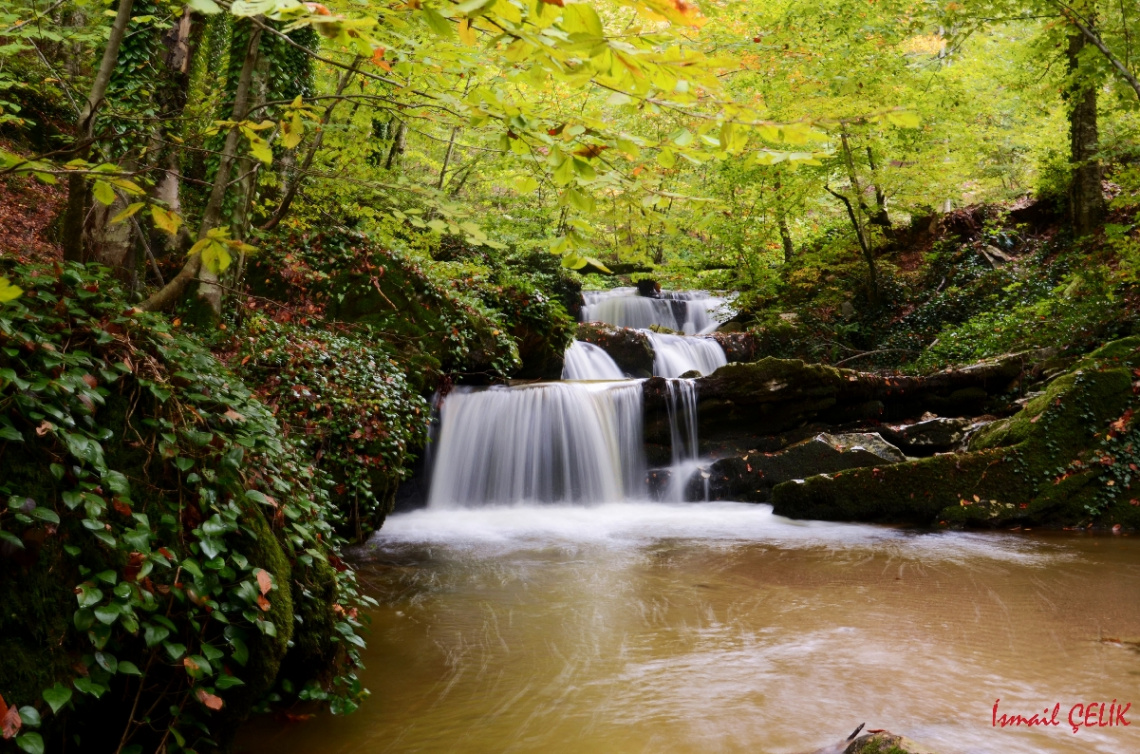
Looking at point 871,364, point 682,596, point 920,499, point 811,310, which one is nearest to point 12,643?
point 682,596

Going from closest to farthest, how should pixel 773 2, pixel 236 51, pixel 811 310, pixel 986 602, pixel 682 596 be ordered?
1. pixel 986 602
2. pixel 682 596
3. pixel 236 51
4. pixel 773 2
5. pixel 811 310

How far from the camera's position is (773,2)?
1372cm

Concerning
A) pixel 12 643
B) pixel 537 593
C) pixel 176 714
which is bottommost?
pixel 537 593

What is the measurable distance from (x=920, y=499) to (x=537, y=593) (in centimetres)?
492

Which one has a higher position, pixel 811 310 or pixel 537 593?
pixel 811 310

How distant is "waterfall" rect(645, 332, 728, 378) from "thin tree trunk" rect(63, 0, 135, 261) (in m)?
12.0

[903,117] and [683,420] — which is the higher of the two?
[903,117]

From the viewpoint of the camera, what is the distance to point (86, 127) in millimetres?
2889

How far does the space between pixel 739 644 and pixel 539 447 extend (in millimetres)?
6377

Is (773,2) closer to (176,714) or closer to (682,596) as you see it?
(682,596)

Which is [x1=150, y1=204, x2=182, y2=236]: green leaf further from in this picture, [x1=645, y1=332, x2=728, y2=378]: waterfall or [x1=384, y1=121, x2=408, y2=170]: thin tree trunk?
[x1=645, y1=332, x2=728, y2=378]: waterfall

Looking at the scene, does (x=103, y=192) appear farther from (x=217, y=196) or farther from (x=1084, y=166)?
(x=1084, y=166)

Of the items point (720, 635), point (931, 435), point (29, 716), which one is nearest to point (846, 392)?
point (931, 435)
